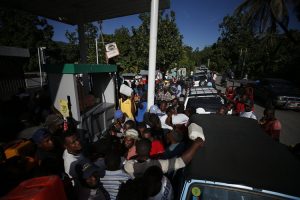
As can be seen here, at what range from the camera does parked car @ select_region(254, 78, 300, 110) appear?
11844mm

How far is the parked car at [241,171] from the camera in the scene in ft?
6.57

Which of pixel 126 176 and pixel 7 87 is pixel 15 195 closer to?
pixel 126 176

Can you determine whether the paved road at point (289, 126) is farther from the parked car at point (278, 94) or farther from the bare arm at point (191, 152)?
the bare arm at point (191, 152)

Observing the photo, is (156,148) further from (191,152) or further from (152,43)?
(152,43)

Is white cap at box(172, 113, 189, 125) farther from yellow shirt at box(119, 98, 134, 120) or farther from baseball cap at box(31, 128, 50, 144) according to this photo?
baseball cap at box(31, 128, 50, 144)

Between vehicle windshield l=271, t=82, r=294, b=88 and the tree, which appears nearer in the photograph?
vehicle windshield l=271, t=82, r=294, b=88

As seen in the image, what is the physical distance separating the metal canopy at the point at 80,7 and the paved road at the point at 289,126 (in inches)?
280

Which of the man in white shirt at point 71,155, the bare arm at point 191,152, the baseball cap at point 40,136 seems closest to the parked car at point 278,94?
the bare arm at point 191,152

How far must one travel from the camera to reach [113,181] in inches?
108

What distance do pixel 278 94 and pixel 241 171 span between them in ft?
40.6

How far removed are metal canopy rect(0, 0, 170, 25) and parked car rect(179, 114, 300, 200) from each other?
21.8 feet

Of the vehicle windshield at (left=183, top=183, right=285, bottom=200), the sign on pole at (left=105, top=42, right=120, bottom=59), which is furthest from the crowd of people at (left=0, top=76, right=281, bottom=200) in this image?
the sign on pole at (left=105, top=42, right=120, bottom=59)

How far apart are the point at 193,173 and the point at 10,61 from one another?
15628mm

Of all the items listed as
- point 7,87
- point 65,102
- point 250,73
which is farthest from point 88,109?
point 250,73
